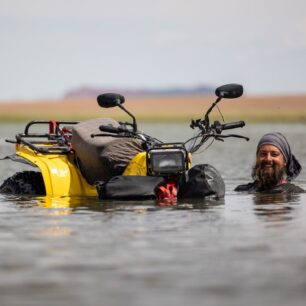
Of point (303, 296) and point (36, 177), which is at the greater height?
point (36, 177)

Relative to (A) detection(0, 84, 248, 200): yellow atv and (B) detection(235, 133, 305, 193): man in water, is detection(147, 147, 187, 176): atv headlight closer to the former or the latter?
(A) detection(0, 84, 248, 200): yellow atv

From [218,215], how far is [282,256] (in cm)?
283

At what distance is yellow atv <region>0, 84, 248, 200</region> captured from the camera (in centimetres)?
1238

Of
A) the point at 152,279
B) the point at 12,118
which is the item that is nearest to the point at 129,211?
the point at 152,279

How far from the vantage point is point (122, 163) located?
42.0 feet

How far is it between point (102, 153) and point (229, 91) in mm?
1528

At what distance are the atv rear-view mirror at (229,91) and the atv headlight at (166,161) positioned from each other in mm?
738

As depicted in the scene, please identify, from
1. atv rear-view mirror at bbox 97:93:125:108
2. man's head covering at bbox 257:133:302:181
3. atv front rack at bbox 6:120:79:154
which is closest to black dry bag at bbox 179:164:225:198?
man's head covering at bbox 257:133:302:181

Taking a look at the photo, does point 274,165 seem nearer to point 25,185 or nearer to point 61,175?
point 61,175

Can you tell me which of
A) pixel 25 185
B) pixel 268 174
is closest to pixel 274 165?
pixel 268 174

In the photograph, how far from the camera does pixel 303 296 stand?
6930 mm

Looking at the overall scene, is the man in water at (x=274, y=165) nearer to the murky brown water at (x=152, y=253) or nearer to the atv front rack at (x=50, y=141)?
the murky brown water at (x=152, y=253)

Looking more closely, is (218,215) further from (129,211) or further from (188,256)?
(188,256)

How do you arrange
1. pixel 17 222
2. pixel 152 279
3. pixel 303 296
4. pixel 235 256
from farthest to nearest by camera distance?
pixel 17 222, pixel 235 256, pixel 152 279, pixel 303 296
